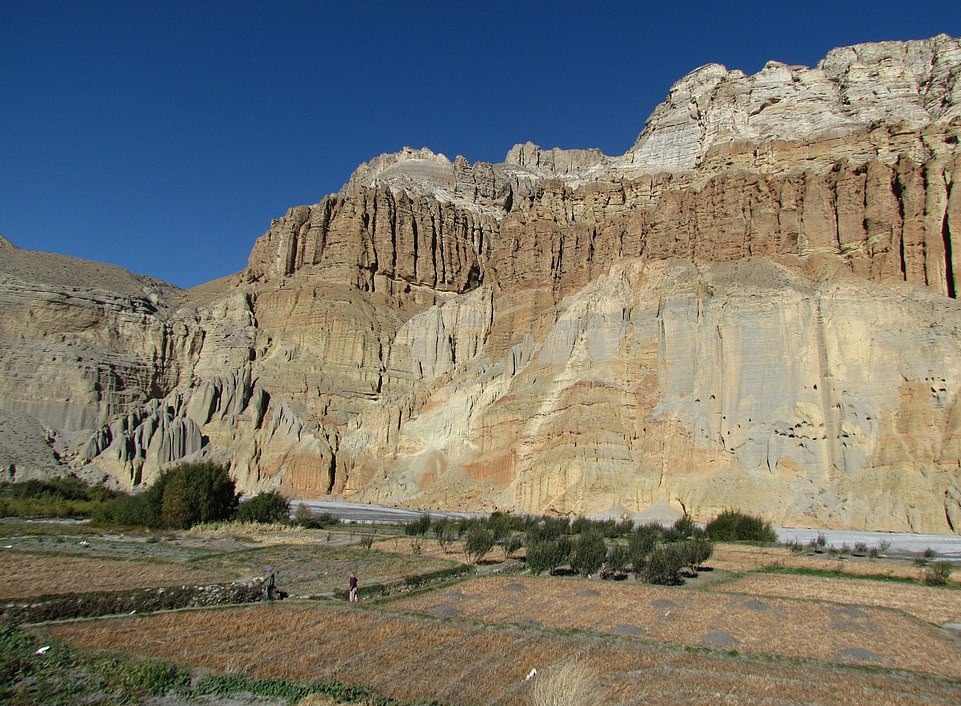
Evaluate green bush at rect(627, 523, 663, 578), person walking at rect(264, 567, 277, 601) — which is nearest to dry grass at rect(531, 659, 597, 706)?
person walking at rect(264, 567, 277, 601)

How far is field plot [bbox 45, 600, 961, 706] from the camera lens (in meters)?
10.7

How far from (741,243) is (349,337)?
3962 centimetres

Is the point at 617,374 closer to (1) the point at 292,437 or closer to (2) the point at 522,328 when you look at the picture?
(2) the point at 522,328

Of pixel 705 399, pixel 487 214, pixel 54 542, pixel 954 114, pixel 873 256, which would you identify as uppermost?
pixel 487 214

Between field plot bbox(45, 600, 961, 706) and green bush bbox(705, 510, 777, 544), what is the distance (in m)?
24.5

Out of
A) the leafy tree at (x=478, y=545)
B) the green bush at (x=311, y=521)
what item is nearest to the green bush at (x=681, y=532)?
the leafy tree at (x=478, y=545)

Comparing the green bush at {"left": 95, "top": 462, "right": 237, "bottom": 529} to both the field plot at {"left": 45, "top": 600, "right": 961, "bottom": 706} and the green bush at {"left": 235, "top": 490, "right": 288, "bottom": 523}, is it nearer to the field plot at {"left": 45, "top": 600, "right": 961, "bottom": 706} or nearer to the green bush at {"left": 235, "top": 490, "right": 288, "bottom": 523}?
the green bush at {"left": 235, "top": 490, "right": 288, "bottom": 523}

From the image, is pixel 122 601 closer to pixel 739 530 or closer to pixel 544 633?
pixel 544 633

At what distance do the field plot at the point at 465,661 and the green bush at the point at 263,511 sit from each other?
26.6 meters

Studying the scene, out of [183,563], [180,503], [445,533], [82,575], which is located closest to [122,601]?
[82,575]

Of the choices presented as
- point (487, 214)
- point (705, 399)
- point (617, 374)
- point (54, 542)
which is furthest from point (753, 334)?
point (487, 214)

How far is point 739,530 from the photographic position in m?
37.0

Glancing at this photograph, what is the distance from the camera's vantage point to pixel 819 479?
44250mm

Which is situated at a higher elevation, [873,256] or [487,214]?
[487,214]
